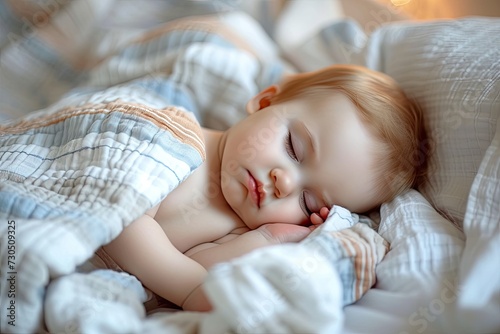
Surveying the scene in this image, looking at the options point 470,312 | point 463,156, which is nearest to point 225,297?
point 470,312

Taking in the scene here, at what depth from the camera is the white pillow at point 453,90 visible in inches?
36.2

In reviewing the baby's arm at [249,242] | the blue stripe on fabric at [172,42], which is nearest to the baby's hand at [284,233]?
the baby's arm at [249,242]

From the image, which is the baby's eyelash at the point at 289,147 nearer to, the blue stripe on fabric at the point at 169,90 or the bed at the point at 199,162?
→ the bed at the point at 199,162

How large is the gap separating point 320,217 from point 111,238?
16.1 inches

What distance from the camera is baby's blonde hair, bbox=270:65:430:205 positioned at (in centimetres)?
98

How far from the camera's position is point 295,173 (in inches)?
37.7

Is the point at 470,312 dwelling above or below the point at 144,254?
below

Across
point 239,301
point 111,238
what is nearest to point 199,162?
point 111,238

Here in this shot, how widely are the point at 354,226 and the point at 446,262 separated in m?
0.17

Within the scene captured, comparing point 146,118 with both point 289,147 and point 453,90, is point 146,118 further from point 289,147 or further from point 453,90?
point 453,90

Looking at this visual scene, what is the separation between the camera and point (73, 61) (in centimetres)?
151

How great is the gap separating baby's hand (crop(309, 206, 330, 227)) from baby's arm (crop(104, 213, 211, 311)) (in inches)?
10.3

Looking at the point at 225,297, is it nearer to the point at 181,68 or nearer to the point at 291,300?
the point at 291,300

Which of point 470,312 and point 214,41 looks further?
point 214,41
